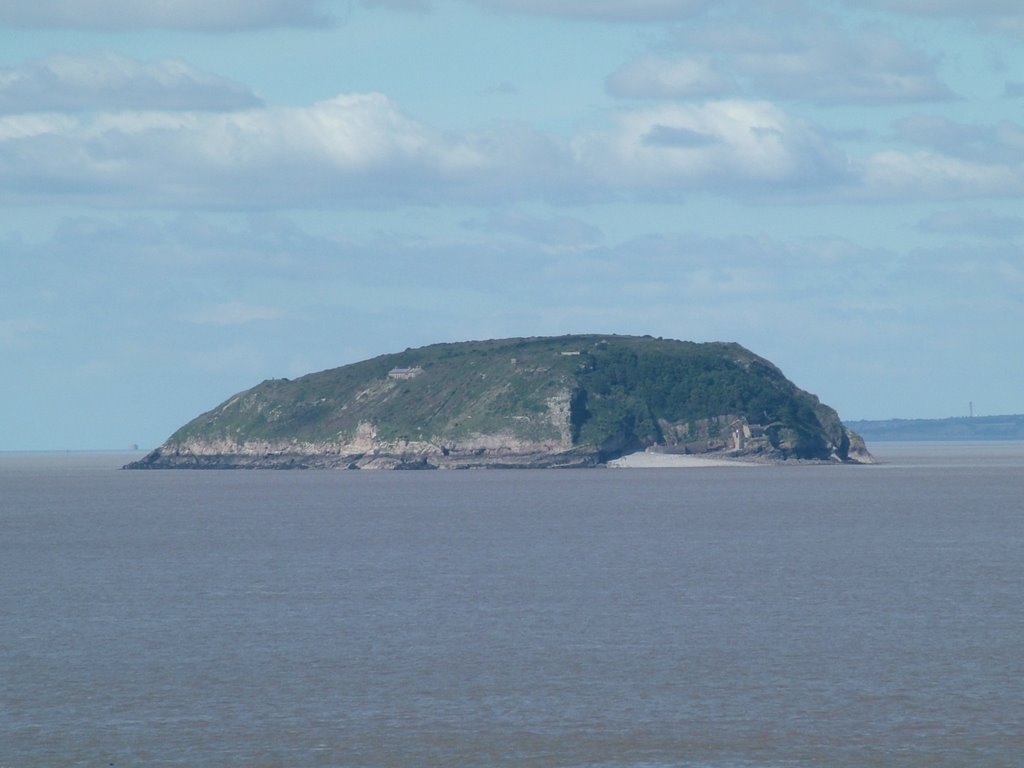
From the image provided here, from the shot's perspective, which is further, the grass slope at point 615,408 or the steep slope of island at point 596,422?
the grass slope at point 615,408

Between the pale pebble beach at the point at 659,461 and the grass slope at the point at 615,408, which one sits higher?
the grass slope at the point at 615,408

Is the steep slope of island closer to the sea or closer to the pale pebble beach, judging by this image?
the pale pebble beach

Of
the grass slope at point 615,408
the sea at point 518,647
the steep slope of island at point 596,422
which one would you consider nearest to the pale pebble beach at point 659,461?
the steep slope of island at point 596,422

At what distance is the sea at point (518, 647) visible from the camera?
2369 centimetres

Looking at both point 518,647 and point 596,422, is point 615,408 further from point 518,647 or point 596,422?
point 518,647

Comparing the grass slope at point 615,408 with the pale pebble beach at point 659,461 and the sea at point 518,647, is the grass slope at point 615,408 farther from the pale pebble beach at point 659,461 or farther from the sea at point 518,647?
the sea at point 518,647

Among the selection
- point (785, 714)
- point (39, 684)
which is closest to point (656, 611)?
point (785, 714)

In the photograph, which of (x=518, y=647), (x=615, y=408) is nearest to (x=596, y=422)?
(x=615, y=408)

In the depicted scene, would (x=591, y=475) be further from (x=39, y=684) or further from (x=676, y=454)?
(x=39, y=684)

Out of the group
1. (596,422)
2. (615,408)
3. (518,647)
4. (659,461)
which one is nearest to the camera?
(518,647)

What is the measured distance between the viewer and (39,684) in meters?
28.8

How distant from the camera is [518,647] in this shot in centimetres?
3266

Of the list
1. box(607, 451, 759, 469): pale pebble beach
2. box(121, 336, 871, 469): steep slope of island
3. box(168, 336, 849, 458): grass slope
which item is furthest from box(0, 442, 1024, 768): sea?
box(168, 336, 849, 458): grass slope

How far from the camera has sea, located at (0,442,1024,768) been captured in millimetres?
23688
